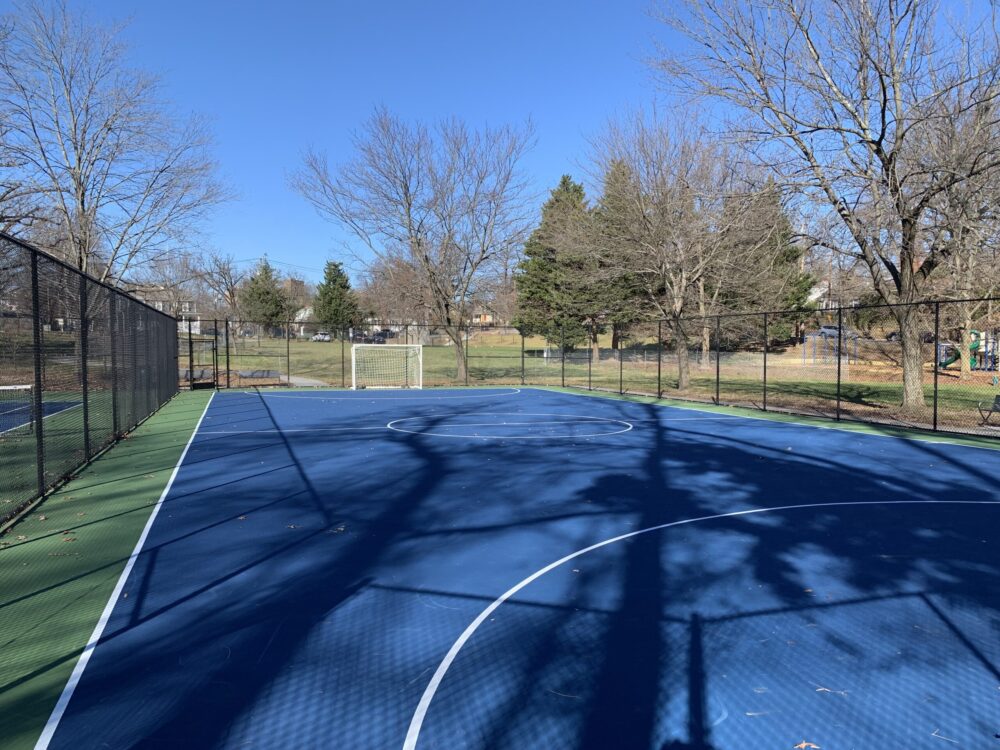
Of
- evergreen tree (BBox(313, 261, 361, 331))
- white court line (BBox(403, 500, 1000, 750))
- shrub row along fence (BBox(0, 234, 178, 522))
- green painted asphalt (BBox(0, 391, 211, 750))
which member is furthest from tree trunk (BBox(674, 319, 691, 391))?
evergreen tree (BBox(313, 261, 361, 331))

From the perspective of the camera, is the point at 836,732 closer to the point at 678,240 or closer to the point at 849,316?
the point at 678,240

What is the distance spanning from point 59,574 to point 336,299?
6316cm

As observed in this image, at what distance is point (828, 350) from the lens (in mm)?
36500

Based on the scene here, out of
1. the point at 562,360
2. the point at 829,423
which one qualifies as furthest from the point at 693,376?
the point at 829,423

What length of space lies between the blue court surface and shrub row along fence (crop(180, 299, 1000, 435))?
946 cm

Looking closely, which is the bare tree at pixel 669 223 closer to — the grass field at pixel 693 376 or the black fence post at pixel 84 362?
the grass field at pixel 693 376

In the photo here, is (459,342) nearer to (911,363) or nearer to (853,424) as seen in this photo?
(853,424)

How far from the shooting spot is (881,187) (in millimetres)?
15250

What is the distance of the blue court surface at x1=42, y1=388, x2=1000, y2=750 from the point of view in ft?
10.5

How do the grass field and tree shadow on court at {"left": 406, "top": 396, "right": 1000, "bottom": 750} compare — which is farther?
the grass field

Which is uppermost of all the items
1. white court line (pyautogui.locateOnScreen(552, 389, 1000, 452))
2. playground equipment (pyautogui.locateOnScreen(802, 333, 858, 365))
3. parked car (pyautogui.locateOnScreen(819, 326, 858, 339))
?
parked car (pyautogui.locateOnScreen(819, 326, 858, 339))

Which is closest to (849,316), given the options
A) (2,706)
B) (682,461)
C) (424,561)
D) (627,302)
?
(627,302)

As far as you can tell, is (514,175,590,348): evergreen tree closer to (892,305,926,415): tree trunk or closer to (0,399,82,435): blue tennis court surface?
(892,305,926,415): tree trunk

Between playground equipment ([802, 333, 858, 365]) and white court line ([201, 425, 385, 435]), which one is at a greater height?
playground equipment ([802, 333, 858, 365])
